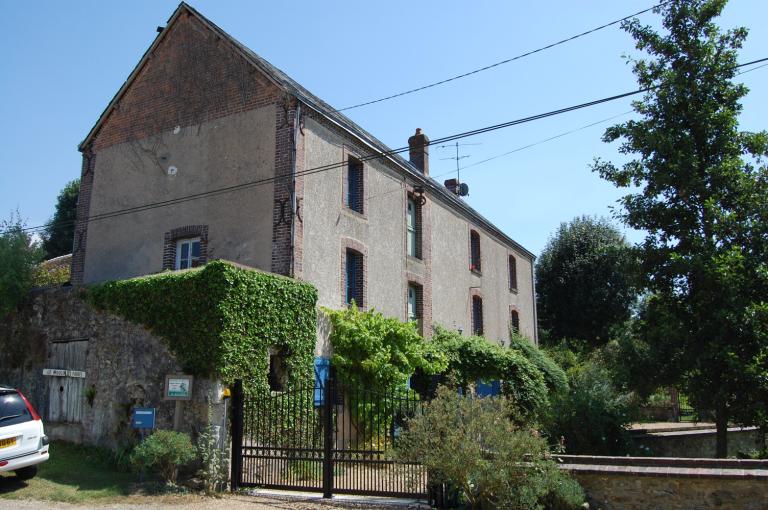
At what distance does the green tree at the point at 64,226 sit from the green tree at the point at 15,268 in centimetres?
2240

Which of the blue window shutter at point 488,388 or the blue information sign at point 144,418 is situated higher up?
the blue window shutter at point 488,388

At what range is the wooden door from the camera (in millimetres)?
13250

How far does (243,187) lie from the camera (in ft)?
51.8

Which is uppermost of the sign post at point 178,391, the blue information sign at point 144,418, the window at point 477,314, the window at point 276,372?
the window at point 477,314

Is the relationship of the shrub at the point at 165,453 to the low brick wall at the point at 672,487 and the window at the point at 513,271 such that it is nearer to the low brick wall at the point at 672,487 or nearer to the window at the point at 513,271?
the low brick wall at the point at 672,487

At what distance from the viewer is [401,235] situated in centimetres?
1923

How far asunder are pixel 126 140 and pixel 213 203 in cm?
431

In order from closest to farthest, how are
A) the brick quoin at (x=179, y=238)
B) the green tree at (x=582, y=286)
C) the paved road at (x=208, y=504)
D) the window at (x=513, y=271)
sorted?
the paved road at (x=208, y=504) < the brick quoin at (x=179, y=238) < the window at (x=513, y=271) < the green tree at (x=582, y=286)

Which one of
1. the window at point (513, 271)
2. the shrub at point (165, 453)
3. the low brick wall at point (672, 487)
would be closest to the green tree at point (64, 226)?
the window at point (513, 271)

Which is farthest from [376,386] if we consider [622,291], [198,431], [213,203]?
[622,291]

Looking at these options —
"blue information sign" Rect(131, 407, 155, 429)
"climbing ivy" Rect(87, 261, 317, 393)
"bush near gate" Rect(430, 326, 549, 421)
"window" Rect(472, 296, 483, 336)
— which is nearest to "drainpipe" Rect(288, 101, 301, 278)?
"climbing ivy" Rect(87, 261, 317, 393)

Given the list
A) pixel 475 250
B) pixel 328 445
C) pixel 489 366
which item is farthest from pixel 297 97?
pixel 475 250

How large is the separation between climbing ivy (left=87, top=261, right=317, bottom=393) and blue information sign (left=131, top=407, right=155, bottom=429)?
1000 mm

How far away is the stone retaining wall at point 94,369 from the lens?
11.9m
